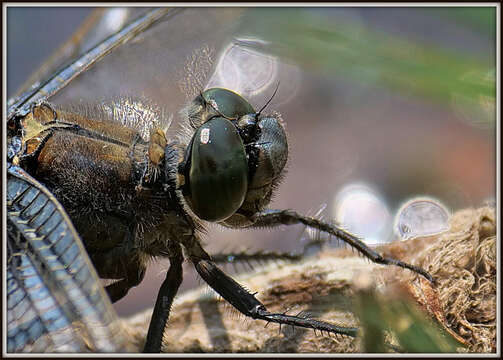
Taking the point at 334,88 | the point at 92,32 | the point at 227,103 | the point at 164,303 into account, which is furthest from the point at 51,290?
the point at 334,88

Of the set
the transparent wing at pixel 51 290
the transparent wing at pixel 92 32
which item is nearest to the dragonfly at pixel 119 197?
the transparent wing at pixel 51 290

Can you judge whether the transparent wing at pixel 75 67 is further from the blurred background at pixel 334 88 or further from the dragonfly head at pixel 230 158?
the dragonfly head at pixel 230 158

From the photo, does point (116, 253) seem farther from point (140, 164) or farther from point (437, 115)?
point (437, 115)

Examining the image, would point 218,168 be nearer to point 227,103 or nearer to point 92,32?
point 227,103

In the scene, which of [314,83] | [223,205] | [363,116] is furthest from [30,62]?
[223,205]

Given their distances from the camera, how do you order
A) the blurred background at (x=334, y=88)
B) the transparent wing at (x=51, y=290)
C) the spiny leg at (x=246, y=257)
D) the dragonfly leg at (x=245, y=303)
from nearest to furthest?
the blurred background at (x=334, y=88), the transparent wing at (x=51, y=290), the dragonfly leg at (x=245, y=303), the spiny leg at (x=246, y=257)
